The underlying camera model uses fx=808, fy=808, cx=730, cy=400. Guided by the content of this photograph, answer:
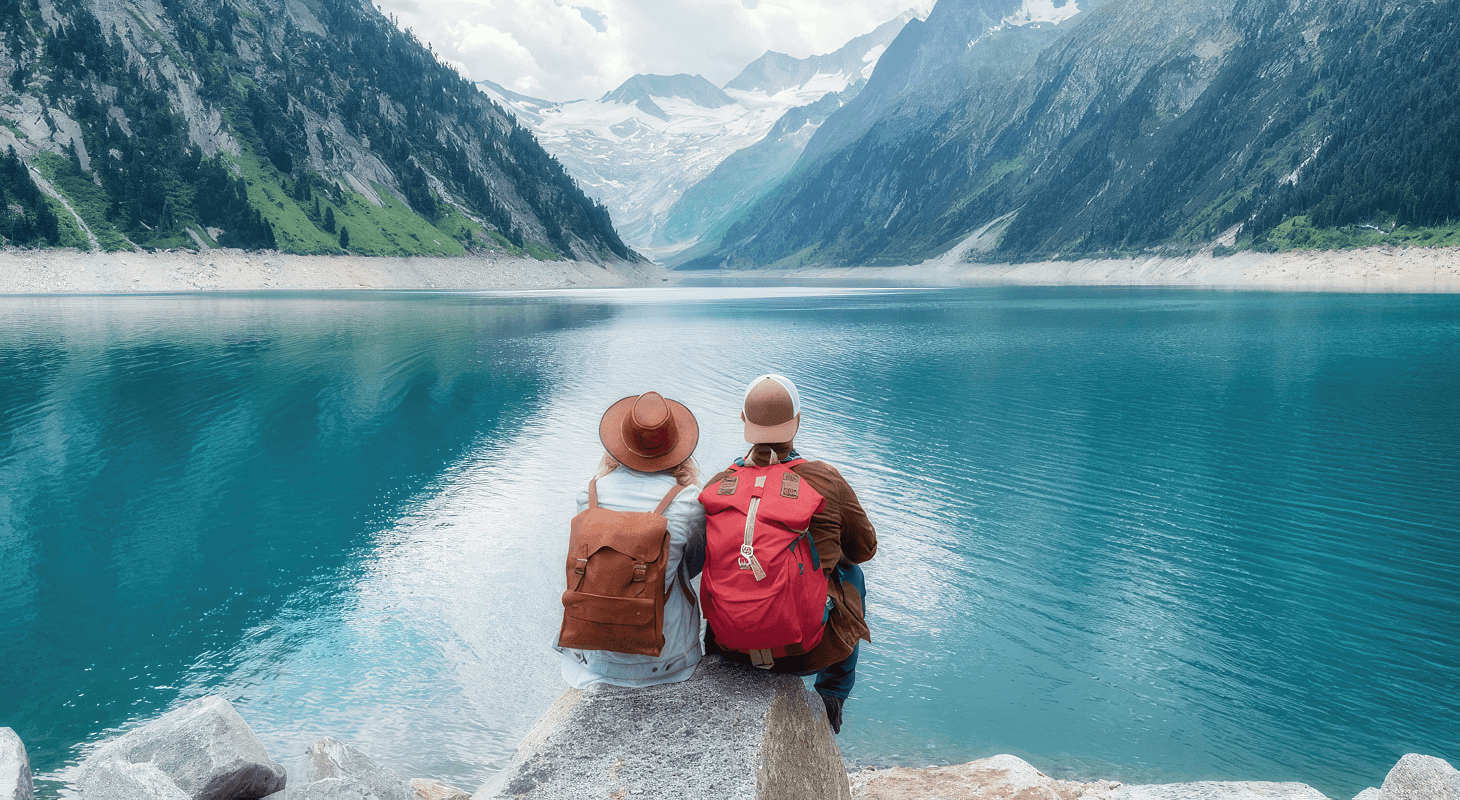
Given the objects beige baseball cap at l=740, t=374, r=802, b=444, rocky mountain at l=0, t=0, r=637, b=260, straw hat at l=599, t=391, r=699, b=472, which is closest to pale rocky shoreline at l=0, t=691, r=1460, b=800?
straw hat at l=599, t=391, r=699, b=472

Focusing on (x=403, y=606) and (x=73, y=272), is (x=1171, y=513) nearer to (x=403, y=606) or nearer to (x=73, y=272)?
(x=403, y=606)

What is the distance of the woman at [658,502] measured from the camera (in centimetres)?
527

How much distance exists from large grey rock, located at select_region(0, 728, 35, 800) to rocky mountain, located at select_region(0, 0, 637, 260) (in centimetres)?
12718

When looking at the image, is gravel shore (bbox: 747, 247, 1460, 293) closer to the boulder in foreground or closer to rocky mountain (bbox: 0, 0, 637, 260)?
the boulder in foreground

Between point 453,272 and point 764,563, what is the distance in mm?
160119

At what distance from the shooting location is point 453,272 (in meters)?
154

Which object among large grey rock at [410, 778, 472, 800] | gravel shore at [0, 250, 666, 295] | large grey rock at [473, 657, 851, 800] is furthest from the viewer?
gravel shore at [0, 250, 666, 295]

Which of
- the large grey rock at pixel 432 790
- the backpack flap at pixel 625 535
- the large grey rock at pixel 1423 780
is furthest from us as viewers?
the large grey rock at pixel 432 790

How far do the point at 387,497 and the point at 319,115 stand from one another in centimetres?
17664

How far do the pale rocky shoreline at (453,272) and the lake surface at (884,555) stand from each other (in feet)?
270

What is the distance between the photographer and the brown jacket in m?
5.41

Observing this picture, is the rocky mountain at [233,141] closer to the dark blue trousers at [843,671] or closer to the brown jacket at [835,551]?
the dark blue trousers at [843,671]

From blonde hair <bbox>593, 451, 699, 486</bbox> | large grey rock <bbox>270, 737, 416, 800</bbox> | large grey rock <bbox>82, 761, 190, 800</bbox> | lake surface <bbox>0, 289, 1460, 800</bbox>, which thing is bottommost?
lake surface <bbox>0, 289, 1460, 800</bbox>

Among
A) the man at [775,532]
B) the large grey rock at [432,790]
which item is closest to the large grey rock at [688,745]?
the man at [775,532]
